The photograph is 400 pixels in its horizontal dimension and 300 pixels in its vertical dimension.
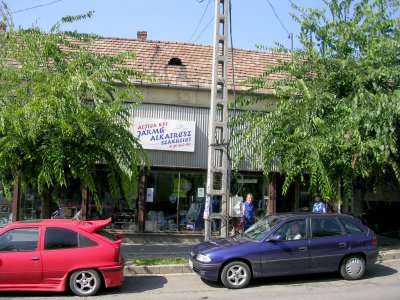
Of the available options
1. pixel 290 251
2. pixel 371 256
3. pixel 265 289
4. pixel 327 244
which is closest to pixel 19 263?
pixel 265 289

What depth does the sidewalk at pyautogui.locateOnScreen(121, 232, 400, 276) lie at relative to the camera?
10.6m

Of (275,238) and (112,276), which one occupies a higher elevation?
(275,238)

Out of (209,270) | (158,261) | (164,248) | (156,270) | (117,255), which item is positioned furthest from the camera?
(164,248)

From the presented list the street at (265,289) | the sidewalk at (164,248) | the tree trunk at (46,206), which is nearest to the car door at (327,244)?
the street at (265,289)

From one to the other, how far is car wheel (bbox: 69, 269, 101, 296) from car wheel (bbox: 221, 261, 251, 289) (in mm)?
2371

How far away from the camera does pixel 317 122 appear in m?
11.5

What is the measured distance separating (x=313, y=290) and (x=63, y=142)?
6046 millimetres

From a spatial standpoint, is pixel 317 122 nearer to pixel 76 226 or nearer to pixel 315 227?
pixel 315 227

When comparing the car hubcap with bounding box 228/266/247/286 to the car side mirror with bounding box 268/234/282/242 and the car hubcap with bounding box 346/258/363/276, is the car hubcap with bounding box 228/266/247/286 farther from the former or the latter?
the car hubcap with bounding box 346/258/363/276

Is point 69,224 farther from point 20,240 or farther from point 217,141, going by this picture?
point 217,141

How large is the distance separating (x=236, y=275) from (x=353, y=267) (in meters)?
2.51

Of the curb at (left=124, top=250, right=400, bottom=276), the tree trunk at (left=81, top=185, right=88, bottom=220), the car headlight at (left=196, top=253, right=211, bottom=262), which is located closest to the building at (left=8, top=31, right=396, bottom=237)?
the tree trunk at (left=81, top=185, right=88, bottom=220)

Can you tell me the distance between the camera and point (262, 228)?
996cm

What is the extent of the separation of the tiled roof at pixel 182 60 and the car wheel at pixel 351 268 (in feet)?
25.7
